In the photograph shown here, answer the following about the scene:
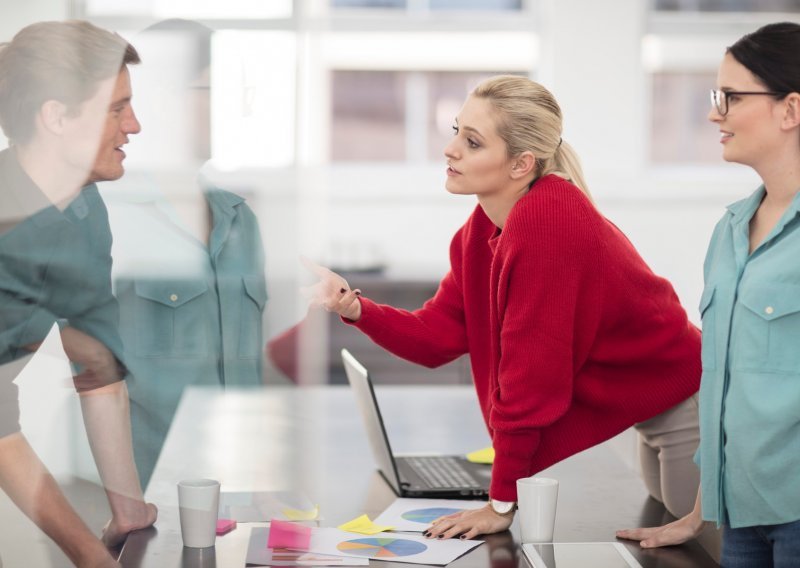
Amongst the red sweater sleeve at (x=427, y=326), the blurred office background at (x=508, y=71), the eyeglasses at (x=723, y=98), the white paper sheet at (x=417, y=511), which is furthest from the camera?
the blurred office background at (x=508, y=71)

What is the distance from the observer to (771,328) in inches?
51.0

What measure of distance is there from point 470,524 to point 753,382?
1.40 feet

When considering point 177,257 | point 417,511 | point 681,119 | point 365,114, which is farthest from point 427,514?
point 681,119

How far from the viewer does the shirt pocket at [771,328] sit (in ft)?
4.20

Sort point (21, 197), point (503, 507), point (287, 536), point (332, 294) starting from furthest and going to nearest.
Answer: point (332, 294) → point (503, 507) → point (287, 536) → point (21, 197)

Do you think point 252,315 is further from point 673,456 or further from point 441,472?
point 673,456

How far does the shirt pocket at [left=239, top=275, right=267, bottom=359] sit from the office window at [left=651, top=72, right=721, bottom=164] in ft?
15.1

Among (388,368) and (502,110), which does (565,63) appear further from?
(502,110)

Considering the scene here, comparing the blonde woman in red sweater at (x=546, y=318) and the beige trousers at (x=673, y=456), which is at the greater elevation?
the blonde woman in red sweater at (x=546, y=318)

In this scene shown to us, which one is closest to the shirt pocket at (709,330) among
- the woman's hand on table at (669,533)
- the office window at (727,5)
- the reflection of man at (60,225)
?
the woman's hand on table at (669,533)

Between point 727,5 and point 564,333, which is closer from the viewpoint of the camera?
point 564,333

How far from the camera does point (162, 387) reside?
121cm

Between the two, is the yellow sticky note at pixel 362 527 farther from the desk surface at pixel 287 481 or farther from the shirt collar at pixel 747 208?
the shirt collar at pixel 747 208

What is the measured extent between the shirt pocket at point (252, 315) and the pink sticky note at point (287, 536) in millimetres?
251
